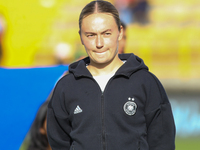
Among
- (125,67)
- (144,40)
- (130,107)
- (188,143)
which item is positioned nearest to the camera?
(130,107)

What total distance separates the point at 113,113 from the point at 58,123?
0.30 m

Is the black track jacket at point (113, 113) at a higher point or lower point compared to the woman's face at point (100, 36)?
A: lower

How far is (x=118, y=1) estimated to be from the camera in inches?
367

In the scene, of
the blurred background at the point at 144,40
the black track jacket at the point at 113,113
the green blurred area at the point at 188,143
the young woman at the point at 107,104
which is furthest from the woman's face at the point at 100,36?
the green blurred area at the point at 188,143

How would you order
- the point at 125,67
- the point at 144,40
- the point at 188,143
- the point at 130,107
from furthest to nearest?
the point at 144,40 < the point at 188,143 < the point at 125,67 < the point at 130,107

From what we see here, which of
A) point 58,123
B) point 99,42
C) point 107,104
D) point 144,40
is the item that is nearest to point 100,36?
point 99,42

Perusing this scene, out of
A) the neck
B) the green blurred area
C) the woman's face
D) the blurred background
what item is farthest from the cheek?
the green blurred area

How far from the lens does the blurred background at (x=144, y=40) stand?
6.91 metres

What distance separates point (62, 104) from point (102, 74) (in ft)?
0.83

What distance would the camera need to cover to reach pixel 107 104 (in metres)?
1.71

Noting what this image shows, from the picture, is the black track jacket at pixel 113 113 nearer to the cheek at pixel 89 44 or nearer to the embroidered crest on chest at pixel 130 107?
the embroidered crest on chest at pixel 130 107

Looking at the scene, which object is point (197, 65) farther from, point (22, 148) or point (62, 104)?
point (62, 104)

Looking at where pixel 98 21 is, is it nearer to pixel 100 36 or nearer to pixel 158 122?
pixel 100 36

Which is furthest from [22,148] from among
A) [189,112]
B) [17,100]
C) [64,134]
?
[189,112]
